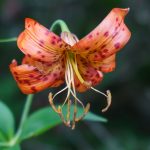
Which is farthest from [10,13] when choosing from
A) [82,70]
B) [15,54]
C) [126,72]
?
[82,70]

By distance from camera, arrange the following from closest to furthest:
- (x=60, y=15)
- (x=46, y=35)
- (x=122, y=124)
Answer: (x=46, y=35) < (x=122, y=124) < (x=60, y=15)

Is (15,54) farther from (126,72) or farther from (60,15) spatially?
(126,72)

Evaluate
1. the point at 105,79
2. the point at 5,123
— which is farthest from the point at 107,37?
the point at 105,79

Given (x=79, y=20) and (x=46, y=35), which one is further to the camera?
(x=79, y=20)

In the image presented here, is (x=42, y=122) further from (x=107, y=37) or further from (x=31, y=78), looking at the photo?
(x=107, y=37)

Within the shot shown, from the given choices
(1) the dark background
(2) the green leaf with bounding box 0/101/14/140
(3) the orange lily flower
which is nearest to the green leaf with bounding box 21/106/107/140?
(2) the green leaf with bounding box 0/101/14/140

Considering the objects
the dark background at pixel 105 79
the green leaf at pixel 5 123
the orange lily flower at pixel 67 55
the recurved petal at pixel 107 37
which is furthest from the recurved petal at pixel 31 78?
the dark background at pixel 105 79

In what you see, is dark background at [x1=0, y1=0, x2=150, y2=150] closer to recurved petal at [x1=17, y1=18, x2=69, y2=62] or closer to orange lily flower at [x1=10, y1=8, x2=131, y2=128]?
orange lily flower at [x1=10, y1=8, x2=131, y2=128]
